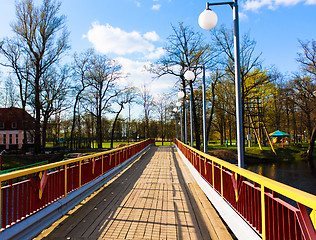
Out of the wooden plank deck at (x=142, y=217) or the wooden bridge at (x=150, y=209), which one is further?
the wooden plank deck at (x=142, y=217)

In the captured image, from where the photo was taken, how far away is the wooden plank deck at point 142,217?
4221mm

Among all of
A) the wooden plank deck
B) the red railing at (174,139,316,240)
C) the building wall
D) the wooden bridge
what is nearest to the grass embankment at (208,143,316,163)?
the wooden plank deck

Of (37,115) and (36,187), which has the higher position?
(37,115)

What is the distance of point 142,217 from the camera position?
5.08 meters

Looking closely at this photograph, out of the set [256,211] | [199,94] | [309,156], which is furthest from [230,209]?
[309,156]

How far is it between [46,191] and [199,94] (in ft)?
89.4

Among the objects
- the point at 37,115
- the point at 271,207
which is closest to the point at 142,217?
the point at 271,207

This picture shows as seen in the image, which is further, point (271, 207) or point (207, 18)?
point (207, 18)

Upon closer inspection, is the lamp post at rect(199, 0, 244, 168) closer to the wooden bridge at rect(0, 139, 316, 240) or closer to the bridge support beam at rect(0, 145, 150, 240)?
the wooden bridge at rect(0, 139, 316, 240)

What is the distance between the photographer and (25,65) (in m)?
28.7

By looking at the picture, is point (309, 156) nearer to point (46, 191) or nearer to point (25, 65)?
point (46, 191)

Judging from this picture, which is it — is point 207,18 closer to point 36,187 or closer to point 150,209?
point 150,209

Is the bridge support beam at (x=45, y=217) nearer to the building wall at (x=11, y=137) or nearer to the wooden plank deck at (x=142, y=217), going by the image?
the wooden plank deck at (x=142, y=217)

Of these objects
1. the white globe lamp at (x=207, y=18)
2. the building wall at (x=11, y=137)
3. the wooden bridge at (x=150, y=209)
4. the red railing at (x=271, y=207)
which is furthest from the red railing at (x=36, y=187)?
the building wall at (x=11, y=137)
